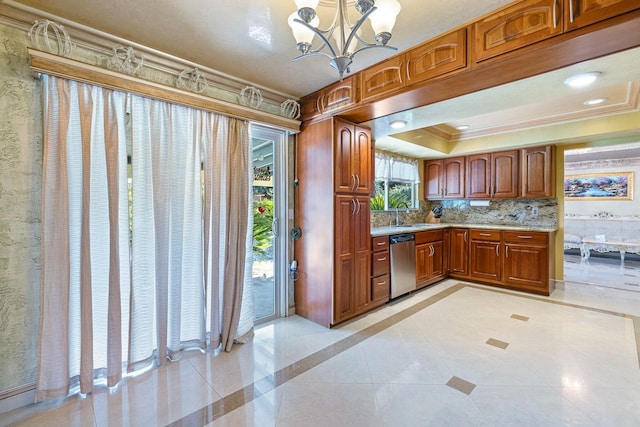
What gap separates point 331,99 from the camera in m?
2.80

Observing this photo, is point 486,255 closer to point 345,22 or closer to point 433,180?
point 433,180

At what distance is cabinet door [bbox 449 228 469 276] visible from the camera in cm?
462

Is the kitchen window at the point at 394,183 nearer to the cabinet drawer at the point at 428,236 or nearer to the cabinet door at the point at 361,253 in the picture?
the cabinet drawer at the point at 428,236

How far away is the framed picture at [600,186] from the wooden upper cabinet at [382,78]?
8.23 metres

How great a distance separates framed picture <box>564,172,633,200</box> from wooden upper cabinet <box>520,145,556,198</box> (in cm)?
Result: 476

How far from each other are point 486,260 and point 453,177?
5.16 ft

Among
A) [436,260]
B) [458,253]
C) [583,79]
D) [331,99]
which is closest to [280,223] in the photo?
[331,99]

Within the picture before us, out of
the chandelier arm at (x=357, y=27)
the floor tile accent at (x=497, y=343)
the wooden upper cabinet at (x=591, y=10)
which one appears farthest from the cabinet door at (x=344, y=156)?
the floor tile accent at (x=497, y=343)

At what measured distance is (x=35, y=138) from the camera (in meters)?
1.81

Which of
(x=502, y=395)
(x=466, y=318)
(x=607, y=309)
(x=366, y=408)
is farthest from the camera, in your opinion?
(x=607, y=309)

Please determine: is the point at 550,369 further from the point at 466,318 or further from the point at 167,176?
the point at 167,176

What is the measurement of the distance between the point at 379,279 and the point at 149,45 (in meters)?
3.21

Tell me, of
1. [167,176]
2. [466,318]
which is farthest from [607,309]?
[167,176]

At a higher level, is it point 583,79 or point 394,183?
point 583,79
